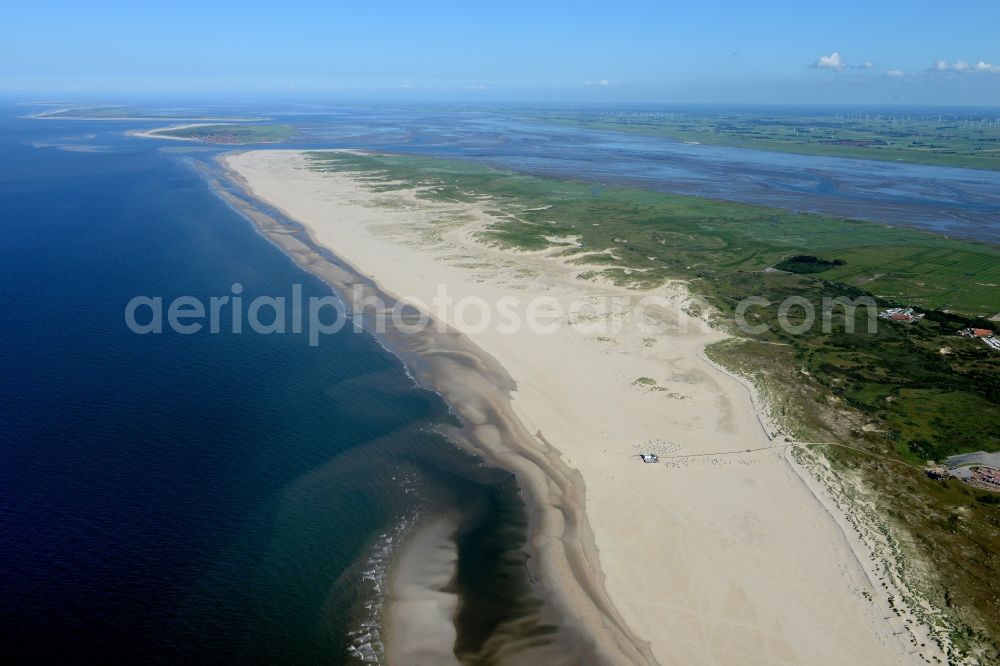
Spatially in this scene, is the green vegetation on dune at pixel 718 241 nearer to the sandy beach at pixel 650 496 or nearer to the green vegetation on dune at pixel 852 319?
the green vegetation on dune at pixel 852 319

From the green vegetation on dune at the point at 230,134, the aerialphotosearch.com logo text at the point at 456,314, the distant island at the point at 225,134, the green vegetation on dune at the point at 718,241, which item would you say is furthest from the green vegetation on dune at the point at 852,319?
the green vegetation on dune at the point at 230,134

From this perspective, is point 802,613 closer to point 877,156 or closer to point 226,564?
point 226,564

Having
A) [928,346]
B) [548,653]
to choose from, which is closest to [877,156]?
[928,346]

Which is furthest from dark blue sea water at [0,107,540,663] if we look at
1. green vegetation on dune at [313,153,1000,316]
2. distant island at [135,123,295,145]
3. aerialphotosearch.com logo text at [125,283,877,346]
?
distant island at [135,123,295,145]

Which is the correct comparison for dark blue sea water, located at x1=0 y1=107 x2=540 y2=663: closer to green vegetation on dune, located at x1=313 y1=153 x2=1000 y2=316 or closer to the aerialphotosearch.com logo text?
the aerialphotosearch.com logo text

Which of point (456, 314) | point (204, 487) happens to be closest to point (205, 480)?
point (204, 487)

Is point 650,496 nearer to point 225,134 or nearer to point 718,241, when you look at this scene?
point 718,241

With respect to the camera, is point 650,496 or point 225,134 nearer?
point 650,496
